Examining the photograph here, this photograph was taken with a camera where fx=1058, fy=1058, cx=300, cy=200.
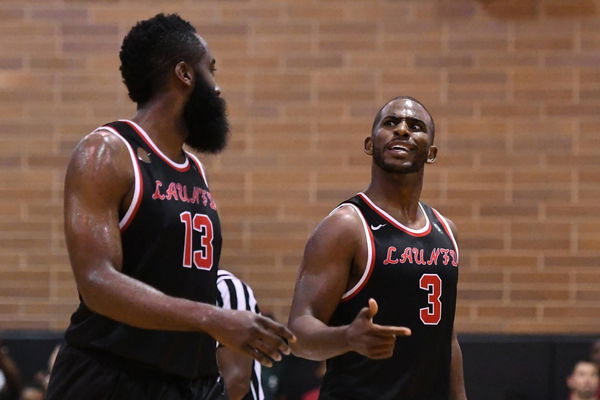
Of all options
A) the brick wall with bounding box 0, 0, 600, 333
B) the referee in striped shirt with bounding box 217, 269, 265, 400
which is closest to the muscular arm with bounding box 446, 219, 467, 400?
the referee in striped shirt with bounding box 217, 269, 265, 400

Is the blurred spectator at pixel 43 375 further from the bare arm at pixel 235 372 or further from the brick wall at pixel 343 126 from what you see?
the bare arm at pixel 235 372

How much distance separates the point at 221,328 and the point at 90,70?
4.83 m

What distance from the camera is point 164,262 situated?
320 centimetres

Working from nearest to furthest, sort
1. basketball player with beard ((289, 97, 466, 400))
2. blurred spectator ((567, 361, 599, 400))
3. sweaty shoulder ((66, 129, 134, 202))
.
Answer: sweaty shoulder ((66, 129, 134, 202)) < basketball player with beard ((289, 97, 466, 400)) < blurred spectator ((567, 361, 599, 400))

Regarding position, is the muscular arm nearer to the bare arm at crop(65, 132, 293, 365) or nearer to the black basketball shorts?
the black basketball shorts

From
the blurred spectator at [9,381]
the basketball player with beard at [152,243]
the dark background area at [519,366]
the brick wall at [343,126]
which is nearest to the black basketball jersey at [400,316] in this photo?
the basketball player with beard at [152,243]

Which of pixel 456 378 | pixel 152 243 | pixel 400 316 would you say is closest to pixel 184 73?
pixel 152 243

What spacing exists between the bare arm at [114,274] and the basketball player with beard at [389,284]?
97 centimetres

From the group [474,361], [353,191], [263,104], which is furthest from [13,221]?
[474,361]

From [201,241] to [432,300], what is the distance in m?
1.09

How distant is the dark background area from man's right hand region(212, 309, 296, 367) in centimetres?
439

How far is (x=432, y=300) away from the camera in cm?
400

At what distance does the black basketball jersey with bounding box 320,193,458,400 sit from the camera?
3.91 metres

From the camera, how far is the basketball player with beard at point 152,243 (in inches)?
114
